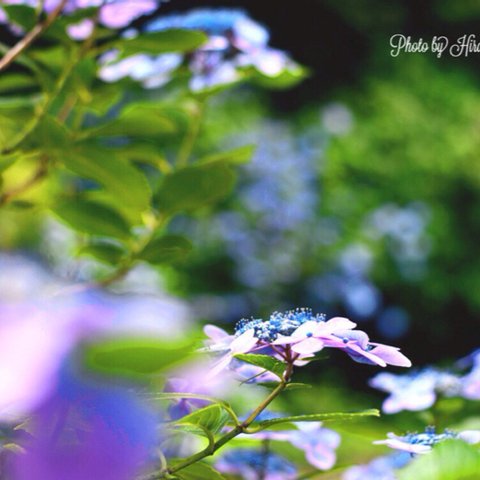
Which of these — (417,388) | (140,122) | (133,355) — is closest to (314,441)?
(417,388)

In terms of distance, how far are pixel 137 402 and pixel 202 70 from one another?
719mm

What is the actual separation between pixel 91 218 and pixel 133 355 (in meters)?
0.59

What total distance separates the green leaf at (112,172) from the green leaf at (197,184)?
1.2 inches

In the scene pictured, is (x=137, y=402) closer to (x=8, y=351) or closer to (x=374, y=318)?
(x=8, y=351)

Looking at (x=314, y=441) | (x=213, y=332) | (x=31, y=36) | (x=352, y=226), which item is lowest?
(x=352, y=226)

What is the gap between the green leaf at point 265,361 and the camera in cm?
46

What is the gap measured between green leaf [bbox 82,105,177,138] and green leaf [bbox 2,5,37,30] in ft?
0.37

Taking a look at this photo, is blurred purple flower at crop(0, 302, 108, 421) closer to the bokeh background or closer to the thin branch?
the thin branch

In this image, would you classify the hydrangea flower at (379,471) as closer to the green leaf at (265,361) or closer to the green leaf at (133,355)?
the green leaf at (265,361)

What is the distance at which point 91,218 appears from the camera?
834 millimetres

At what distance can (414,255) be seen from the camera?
3588mm

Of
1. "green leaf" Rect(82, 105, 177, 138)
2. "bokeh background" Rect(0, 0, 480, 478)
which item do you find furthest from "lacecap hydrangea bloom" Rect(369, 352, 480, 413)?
"bokeh background" Rect(0, 0, 480, 478)

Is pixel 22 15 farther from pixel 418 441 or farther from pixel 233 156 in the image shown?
pixel 418 441

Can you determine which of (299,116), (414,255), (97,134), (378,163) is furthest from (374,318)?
(97,134)
